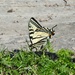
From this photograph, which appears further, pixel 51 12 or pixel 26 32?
pixel 51 12

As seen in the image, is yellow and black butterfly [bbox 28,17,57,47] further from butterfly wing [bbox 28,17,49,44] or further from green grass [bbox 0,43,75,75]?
green grass [bbox 0,43,75,75]

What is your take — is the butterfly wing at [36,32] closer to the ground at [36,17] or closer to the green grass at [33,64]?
the green grass at [33,64]

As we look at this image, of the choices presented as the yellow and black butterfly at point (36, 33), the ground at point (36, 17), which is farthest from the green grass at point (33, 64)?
the ground at point (36, 17)

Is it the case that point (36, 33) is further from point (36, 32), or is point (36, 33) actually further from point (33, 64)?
point (33, 64)

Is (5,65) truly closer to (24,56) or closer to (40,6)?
(24,56)

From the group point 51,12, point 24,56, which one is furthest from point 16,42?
point 51,12

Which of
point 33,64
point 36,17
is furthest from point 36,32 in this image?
point 36,17
